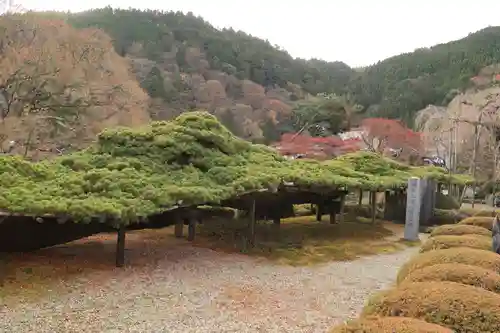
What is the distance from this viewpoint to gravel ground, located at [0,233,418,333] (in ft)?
18.6

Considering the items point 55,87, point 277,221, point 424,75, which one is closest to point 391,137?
point 277,221

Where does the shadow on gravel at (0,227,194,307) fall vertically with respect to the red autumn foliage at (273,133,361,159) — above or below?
below

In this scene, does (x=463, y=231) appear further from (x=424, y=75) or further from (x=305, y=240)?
(x=424, y=75)

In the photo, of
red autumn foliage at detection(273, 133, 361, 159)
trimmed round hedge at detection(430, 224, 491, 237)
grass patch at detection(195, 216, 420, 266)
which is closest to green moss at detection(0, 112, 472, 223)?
grass patch at detection(195, 216, 420, 266)

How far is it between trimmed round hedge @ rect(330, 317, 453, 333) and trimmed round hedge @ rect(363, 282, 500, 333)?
0.39 metres

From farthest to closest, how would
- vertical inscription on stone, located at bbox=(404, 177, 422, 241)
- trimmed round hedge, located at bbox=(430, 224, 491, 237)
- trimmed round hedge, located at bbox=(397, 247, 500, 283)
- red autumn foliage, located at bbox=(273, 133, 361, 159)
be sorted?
red autumn foliage, located at bbox=(273, 133, 361, 159) < vertical inscription on stone, located at bbox=(404, 177, 422, 241) < trimmed round hedge, located at bbox=(430, 224, 491, 237) < trimmed round hedge, located at bbox=(397, 247, 500, 283)

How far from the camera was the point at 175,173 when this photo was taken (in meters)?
9.27

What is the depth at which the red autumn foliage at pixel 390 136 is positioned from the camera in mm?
24094

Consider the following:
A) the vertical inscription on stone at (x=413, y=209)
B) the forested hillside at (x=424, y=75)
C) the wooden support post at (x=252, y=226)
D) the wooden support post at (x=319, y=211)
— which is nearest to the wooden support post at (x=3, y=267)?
the wooden support post at (x=252, y=226)

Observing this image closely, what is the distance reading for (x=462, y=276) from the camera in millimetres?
3957

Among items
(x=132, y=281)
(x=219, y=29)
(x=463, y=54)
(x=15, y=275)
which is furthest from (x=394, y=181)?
(x=219, y=29)

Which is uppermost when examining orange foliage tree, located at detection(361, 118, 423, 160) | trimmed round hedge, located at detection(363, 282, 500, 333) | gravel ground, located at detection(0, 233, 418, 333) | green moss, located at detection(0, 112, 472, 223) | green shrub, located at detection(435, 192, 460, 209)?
orange foliage tree, located at detection(361, 118, 423, 160)

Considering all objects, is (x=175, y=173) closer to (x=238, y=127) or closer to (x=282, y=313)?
(x=282, y=313)

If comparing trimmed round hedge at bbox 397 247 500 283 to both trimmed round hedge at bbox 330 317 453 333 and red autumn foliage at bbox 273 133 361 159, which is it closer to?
trimmed round hedge at bbox 330 317 453 333
